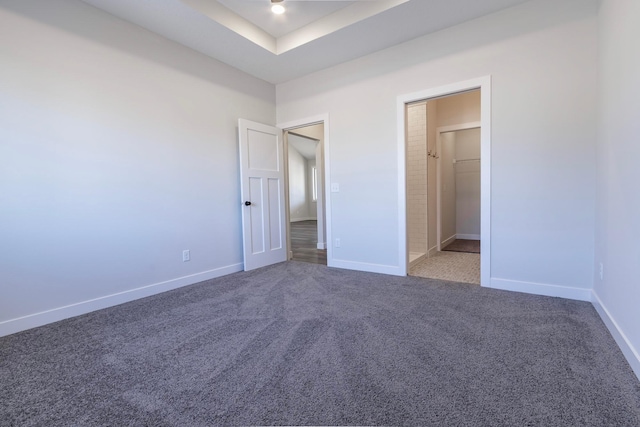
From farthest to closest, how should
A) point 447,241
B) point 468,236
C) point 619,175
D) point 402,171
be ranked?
point 468,236 < point 447,241 < point 402,171 < point 619,175

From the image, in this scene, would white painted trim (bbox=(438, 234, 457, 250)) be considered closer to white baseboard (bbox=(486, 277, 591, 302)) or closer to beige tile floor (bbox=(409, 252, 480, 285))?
beige tile floor (bbox=(409, 252, 480, 285))

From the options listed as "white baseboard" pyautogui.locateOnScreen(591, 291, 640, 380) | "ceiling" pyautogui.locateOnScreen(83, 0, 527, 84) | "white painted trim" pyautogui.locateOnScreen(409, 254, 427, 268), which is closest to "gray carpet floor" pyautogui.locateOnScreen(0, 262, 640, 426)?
"white baseboard" pyautogui.locateOnScreen(591, 291, 640, 380)

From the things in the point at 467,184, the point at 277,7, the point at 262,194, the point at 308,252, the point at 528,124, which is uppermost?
the point at 277,7

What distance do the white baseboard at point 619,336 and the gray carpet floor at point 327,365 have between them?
4 cm

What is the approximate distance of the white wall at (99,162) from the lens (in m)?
2.07

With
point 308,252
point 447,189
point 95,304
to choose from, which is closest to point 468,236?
point 447,189

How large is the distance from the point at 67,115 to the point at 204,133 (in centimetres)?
124

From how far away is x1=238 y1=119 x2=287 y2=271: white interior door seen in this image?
3639mm

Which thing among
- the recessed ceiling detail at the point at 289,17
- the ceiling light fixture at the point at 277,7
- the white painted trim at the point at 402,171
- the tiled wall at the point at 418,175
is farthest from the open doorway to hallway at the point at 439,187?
the ceiling light fixture at the point at 277,7

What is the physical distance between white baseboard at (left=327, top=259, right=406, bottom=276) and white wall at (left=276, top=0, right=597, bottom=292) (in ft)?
0.19

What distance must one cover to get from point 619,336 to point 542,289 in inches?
35.9

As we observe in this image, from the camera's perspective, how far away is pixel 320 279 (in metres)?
3.23

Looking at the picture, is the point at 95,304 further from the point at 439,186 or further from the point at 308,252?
the point at 439,186

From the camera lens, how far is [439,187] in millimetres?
4840
